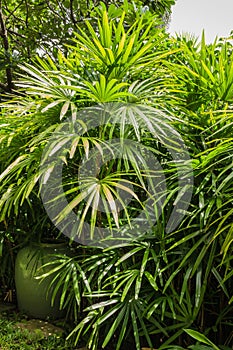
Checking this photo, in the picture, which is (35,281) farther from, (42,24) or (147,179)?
(42,24)

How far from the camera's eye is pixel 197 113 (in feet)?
5.83

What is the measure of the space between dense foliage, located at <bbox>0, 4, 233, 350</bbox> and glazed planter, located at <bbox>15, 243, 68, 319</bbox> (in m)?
0.28

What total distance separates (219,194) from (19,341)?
1229 millimetres

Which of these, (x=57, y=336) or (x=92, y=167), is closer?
(x=92, y=167)

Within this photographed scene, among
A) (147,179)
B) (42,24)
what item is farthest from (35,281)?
(42,24)

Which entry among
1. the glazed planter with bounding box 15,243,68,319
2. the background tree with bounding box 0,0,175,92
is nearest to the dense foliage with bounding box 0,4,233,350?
the glazed planter with bounding box 15,243,68,319

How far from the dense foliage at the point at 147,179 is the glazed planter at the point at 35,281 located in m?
0.28

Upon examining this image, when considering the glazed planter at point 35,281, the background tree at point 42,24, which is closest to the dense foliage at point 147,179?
the glazed planter at point 35,281

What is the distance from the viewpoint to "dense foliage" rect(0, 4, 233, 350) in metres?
1.62

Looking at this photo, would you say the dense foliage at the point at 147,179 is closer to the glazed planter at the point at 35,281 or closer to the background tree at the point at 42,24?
the glazed planter at the point at 35,281

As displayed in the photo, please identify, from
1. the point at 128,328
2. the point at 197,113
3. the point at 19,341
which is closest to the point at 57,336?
the point at 19,341

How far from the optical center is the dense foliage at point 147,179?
1620 mm

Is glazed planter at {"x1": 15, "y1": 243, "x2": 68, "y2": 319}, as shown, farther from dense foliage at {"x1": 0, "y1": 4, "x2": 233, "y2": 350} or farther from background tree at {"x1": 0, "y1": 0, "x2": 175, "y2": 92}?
background tree at {"x1": 0, "y1": 0, "x2": 175, "y2": 92}

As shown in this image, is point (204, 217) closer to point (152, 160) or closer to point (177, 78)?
point (152, 160)
